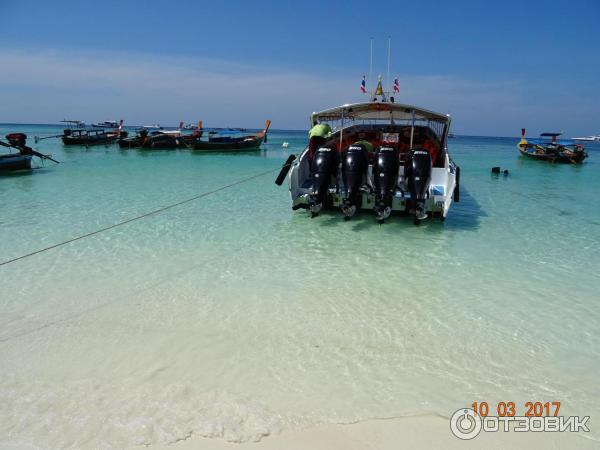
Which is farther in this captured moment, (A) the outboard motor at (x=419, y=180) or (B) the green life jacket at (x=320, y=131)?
(B) the green life jacket at (x=320, y=131)

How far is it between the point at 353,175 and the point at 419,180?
127 cm

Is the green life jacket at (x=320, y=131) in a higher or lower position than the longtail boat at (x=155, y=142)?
lower

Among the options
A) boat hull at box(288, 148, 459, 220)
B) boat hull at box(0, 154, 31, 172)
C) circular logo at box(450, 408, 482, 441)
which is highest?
boat hull at box(0, 154, 31, 172)

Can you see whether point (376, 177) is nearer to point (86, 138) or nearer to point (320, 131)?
point (320, 131)

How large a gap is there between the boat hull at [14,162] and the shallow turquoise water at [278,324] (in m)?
9.41

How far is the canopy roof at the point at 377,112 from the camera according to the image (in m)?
8.84

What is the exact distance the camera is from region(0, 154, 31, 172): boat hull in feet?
52.2

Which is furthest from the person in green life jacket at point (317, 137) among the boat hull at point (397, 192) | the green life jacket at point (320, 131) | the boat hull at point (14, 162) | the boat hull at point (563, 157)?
the boat hull at point (563, 157)

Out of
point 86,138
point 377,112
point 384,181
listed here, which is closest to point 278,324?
point 384,181

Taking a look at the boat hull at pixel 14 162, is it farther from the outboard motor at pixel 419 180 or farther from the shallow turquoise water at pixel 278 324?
the outboard motor at pixel 419 180

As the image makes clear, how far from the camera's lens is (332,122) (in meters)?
10.7

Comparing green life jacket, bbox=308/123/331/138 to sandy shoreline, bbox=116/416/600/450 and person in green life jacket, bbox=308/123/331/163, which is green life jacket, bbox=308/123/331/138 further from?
sandy shoreline, bbox=116/416/600/450

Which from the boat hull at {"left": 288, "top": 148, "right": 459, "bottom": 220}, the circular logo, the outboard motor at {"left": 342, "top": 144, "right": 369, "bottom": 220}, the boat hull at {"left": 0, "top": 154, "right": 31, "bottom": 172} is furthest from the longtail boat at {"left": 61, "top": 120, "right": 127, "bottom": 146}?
the circular logo

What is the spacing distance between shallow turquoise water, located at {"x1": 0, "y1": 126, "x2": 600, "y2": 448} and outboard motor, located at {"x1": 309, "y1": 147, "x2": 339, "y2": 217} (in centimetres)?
57
